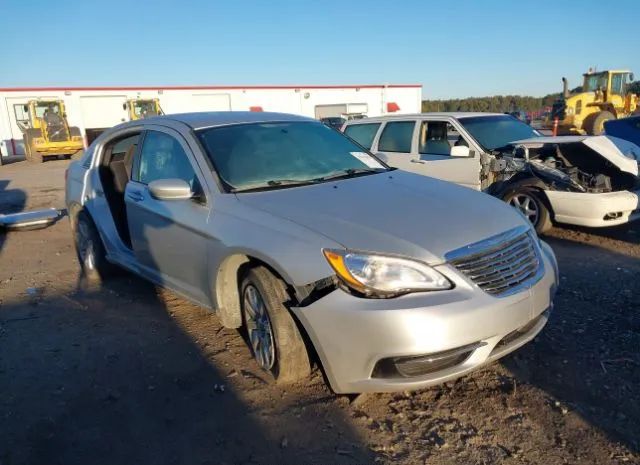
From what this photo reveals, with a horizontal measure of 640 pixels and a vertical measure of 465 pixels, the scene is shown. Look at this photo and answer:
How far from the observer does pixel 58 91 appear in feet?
95.5

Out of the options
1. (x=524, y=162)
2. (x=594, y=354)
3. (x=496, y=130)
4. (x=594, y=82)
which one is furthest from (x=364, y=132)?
(x=594, y=82)

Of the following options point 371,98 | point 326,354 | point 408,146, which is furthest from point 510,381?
point 371,98

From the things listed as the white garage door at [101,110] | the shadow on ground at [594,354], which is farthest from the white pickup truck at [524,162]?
the white garage door at [101,110]

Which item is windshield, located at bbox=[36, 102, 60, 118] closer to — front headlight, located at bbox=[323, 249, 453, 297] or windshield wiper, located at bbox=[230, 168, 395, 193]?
windshield wiper, located at bbox=[230, 168, 395, 193]

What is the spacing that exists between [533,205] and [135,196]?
4.67 metres

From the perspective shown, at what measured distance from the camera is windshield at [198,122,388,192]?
11.2 ft

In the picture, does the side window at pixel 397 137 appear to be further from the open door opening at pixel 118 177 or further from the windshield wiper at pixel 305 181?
the open door opening at pixel 118 177

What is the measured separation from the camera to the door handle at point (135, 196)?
3.96 m

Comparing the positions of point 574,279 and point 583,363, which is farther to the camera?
point 574,279

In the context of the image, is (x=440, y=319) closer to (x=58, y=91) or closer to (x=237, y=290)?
(x=237, y=290)

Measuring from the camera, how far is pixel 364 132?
824cm

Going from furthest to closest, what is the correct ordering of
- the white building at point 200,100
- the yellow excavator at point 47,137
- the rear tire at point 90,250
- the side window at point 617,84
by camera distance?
1. the white building at point 200,100
2. the yellow excavator at point 47,137
3. the side window at point 617,84
4. the rear tire at point 90,250

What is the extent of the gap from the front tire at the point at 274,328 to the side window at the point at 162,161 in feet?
3.04

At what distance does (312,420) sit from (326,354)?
418 mm
